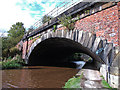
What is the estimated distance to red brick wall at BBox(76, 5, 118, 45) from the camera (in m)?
4.18

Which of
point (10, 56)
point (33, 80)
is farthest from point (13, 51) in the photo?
point (33, 80)

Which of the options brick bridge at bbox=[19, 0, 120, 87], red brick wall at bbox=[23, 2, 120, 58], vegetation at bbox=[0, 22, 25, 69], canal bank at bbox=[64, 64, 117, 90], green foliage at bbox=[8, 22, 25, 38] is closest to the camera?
canal bank at bbox=[64, 64, 117, 90]

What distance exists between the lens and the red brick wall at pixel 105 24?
4.18 metres

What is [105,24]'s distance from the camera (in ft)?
14.9

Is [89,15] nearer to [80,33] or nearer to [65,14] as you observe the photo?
[80,33]

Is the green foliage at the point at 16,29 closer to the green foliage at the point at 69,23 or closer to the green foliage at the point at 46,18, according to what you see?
the green foliage at the point at 46,18

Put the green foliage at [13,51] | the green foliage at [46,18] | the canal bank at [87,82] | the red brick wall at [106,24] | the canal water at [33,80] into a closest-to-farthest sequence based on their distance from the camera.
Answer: the canal bank at [87,82] → the red brick wall at [106,24] → the canal water at [33,80] → the green foliage at [46,18] → the green foliage at [13,51]

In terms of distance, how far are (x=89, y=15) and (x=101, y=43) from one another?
5.64 feet

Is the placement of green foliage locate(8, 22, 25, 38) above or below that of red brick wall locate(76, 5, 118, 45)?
above

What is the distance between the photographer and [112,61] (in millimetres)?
3631

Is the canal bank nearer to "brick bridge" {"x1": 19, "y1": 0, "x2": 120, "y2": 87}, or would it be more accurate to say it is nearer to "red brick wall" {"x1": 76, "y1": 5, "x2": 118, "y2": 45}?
"brick bridge" {"x1": 19, "y1": 0, "x2": 120, "y2": 87}

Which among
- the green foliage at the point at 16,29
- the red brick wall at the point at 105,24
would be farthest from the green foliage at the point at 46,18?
the green foliage at the point at 16,29

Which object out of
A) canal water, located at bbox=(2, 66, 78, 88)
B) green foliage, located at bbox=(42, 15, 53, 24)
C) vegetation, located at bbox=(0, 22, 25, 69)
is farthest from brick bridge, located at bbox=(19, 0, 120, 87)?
vegetation, located at bbox=(0, 22, 25, 69)

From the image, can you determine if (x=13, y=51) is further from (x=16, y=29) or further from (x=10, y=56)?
(x=16, y=29)
